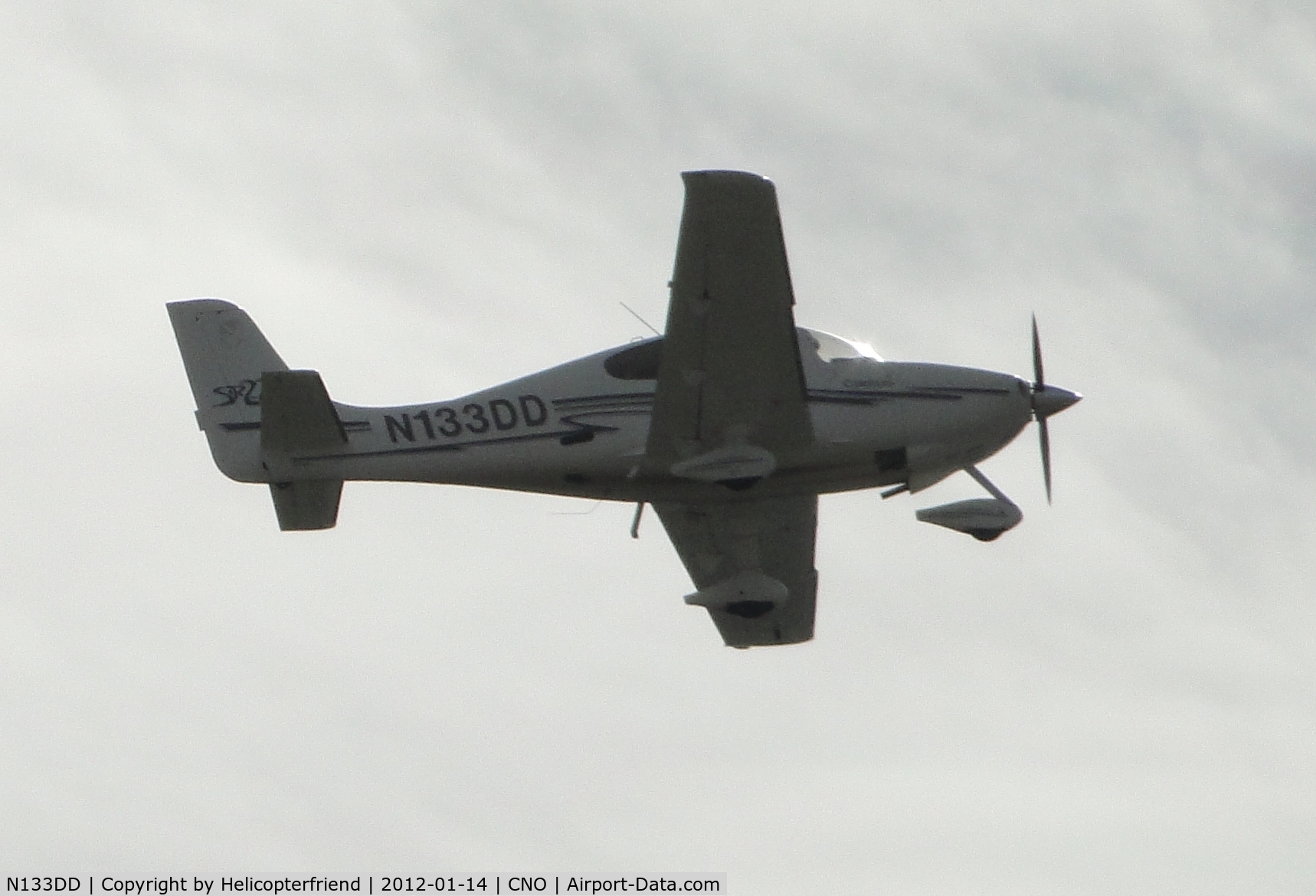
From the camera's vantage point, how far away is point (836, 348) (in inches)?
672

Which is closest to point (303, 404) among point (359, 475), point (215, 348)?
point (359, 475)

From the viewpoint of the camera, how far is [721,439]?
16.2 metres

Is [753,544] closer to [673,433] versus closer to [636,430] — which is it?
[636,430]

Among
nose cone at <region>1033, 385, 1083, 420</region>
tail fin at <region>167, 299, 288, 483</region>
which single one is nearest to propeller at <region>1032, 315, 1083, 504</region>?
nose cone at <region>1033, 385, 1083, 420</region>

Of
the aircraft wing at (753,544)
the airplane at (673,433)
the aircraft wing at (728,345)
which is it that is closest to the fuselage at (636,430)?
the airplane at (673,433)

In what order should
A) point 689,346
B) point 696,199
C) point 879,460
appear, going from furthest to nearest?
point 879,460 → point 689,346 → point 696,199

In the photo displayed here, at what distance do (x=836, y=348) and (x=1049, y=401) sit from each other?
209 cm

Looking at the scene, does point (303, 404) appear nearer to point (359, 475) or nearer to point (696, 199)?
point (359, 475)

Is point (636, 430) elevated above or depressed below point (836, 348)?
below

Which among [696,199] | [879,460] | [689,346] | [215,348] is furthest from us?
[215,348]

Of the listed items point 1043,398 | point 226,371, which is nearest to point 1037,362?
point 1043,398

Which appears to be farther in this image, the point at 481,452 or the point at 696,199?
the point at 481,452

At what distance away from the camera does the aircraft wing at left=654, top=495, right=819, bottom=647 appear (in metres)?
18.3

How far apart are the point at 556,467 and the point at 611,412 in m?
0.75
